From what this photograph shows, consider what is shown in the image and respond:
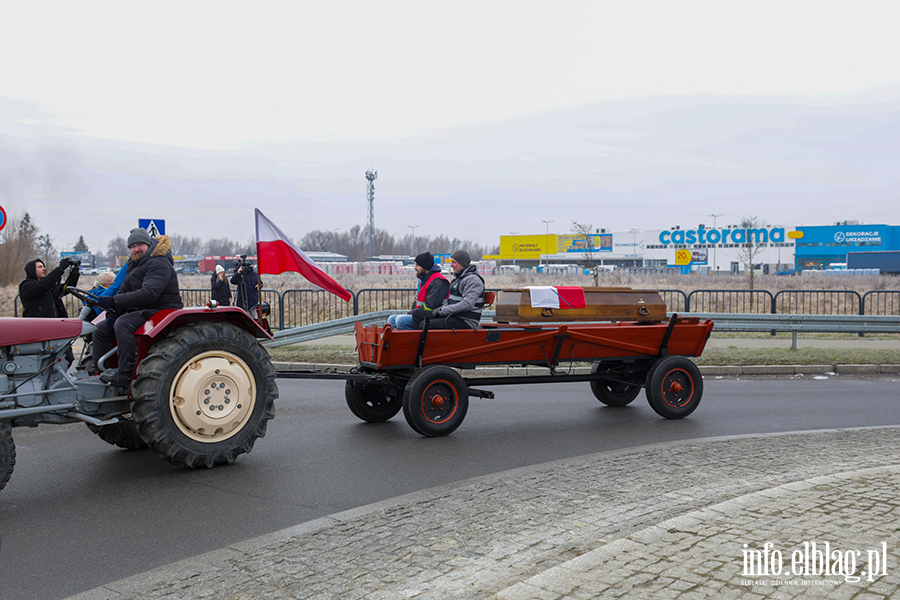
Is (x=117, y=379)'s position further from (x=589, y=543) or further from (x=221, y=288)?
(x=221, y=288)

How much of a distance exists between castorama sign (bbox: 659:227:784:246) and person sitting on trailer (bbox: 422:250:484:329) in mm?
78566

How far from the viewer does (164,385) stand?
20.1ft

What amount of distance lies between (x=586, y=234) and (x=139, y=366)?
2628 centimetres

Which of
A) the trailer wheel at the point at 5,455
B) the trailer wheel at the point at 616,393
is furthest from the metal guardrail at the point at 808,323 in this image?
the trailer wheel at the point at 5,455

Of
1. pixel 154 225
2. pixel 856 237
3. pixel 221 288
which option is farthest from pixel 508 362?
pixel 856 237

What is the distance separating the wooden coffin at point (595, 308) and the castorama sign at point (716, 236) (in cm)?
7717

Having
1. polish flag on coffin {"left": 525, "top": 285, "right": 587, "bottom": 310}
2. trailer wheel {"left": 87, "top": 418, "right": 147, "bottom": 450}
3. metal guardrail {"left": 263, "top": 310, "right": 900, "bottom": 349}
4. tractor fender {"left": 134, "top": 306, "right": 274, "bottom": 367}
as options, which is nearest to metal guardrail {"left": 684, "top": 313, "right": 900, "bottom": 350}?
metal guardrail {"left": 263, "top": 310, "right": 900, "bottom": 349}

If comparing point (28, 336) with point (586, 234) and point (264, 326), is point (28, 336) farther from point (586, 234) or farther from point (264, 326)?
point (586, 234)

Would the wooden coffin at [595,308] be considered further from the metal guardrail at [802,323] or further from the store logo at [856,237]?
the store logo at [856,237]

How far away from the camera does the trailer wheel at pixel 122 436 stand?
7.15 metres

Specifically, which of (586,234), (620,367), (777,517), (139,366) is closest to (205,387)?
(139,366)

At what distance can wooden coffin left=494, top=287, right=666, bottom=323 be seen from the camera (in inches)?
344

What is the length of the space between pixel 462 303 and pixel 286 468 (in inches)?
111

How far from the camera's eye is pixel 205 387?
20.9 ft
